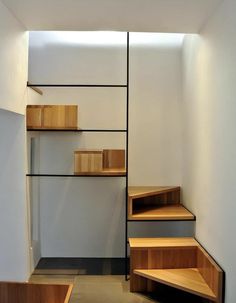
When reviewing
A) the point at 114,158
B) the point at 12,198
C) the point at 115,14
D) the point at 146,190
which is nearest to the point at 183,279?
the point at 146,190

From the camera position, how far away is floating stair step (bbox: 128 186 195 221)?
3227 millimetres

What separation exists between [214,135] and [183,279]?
119 centimetres

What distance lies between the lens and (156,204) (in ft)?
12.5

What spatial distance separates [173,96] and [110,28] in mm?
A: 1197

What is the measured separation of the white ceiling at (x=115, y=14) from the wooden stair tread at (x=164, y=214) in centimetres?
171

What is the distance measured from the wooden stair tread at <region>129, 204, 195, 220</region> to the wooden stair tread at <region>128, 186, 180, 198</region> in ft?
0.58

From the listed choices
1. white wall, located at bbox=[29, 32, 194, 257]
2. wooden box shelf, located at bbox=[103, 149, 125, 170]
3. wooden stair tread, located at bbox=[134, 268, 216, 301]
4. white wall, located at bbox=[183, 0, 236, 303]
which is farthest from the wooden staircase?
white wall, located at bbox=[29, 32, 194, 257]

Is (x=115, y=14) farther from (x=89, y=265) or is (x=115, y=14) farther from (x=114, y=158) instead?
(x=89, y=265)

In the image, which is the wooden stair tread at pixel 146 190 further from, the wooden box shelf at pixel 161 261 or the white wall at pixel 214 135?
the wooden box shelf at pixel 161 261

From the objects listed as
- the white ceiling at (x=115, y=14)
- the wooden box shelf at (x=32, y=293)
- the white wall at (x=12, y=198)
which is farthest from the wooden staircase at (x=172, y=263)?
the white ceiling at (x=115, y=14)

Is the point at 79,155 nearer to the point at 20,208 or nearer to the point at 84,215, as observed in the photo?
the point at 20,208

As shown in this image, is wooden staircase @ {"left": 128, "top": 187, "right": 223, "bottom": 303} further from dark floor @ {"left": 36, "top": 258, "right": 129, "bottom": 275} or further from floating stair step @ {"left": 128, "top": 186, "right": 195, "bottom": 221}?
dark floor @ {"left": 36, "top": 258, "right": 129, "bottom": 275}

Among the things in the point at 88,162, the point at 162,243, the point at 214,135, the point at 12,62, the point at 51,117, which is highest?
the point at 12,62

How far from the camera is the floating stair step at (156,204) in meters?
3.23
